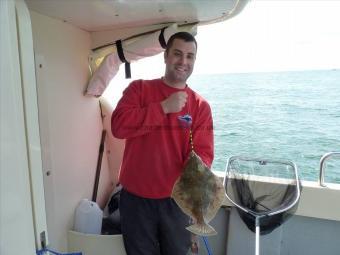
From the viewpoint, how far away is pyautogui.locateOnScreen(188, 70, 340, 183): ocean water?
4242 millimetres

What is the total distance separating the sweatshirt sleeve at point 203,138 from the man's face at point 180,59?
0.86ft

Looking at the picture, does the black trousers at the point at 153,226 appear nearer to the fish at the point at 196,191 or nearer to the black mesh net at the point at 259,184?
the fish at the point at 196,191

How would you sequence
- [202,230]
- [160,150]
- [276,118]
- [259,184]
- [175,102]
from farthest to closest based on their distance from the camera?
1. [276,118]
2. [259,184]
3. [160,150]
4. [175,102]
5. [202,230]

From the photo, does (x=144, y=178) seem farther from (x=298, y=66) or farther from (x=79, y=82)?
(x=298, y=66)

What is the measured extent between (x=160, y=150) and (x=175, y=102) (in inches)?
13.2

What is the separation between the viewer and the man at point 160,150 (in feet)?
5.62

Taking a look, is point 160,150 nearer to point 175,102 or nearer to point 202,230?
point 175,102

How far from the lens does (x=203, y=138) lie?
1.78 m

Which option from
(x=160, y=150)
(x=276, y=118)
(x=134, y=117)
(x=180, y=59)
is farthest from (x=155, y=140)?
(x=276, y=118)

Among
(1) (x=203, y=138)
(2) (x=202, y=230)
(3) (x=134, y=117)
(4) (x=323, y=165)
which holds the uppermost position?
(3) (x=134, y=117)

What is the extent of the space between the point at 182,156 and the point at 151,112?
14.3 inches

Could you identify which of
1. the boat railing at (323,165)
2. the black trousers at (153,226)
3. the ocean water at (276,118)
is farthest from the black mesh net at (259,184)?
the ocean water at (276,118)

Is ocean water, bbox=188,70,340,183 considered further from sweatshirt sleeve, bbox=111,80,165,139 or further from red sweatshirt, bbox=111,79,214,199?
sweatshirt sleeve, bbox=111,80,165,139

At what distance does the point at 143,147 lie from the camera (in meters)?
1.74
